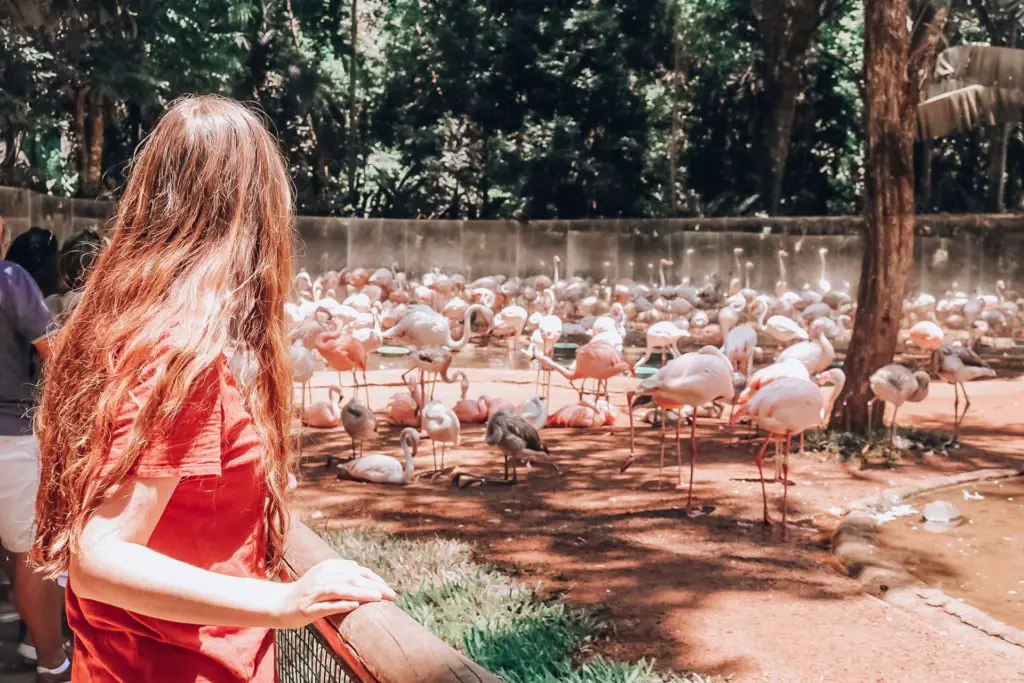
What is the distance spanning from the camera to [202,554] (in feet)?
4.53

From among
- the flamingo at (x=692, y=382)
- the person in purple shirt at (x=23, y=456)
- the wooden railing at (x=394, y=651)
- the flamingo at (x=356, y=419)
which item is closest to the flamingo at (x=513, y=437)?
the flamingo at (x=692, y=382)

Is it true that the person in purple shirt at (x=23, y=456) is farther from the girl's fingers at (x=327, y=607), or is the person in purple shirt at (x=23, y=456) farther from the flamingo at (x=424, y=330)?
the flamingo at (x=424, y=330)

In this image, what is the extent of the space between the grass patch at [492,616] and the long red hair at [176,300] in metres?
2.48

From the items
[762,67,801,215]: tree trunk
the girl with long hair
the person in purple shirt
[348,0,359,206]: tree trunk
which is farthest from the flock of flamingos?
[762,67,801,215]: tree trunk

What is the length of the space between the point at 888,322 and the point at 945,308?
7983 millimetres

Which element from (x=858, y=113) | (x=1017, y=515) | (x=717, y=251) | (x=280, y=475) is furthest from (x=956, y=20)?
(x=280, y=475)

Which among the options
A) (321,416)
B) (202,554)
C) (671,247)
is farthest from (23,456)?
(671,247)

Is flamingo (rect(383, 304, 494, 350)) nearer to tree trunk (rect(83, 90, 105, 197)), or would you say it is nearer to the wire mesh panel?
the wire mesh panel

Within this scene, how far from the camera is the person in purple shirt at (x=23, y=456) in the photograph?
317cm

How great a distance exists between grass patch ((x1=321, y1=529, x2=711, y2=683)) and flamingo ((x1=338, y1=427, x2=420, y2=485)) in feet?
4.95

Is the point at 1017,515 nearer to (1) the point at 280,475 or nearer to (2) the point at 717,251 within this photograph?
(1) the point at 280,475

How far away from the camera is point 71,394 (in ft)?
4.42

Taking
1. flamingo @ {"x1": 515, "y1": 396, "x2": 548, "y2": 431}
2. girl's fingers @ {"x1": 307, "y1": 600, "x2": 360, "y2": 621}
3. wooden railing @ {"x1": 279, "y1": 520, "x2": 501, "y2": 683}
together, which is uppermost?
girl's fingers @ {"x1": 307, "y1": 600, "x2": 360, "y2": 621}

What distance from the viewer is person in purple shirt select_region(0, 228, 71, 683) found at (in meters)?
3.17
